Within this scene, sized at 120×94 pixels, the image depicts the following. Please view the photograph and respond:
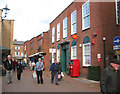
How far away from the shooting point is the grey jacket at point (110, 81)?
3.22m

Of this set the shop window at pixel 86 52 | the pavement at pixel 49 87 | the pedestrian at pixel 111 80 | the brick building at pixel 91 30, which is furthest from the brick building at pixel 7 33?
the pedestrian at pixel 111 80

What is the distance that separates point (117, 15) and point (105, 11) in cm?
114

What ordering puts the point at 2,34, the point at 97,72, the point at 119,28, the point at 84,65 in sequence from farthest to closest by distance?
the point at 2,34, the point at 84,65, the point at 119,28, the point at 97,72

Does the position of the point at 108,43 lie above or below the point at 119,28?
below

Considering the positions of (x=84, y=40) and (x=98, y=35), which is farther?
(x=84, y=40)

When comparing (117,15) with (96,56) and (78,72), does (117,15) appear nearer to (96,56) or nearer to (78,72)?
(96,56)

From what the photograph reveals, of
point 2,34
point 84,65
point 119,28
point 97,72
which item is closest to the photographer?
point 97,72

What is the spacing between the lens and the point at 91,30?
44.5 feet

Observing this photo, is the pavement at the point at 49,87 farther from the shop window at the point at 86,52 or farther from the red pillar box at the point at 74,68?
the red pillar box at the point at 74,68

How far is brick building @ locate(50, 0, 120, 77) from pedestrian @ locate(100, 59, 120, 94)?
874 cm

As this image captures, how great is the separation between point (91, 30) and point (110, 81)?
34.3 ft

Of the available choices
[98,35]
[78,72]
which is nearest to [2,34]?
[78,72]

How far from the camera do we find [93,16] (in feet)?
43.8

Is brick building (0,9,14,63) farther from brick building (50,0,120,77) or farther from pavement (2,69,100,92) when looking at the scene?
pavement (2,69,100,92)
